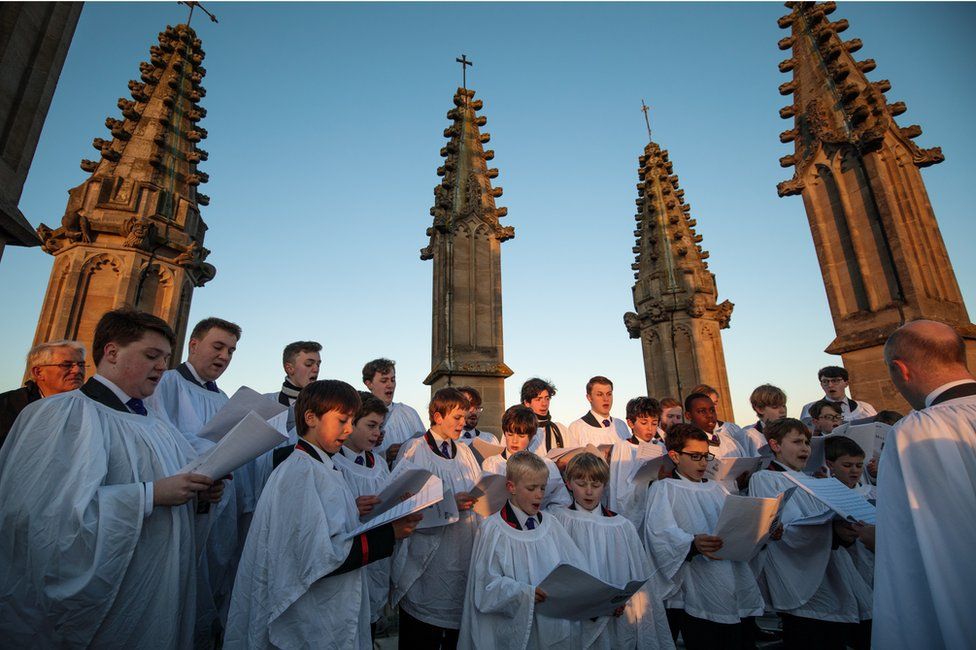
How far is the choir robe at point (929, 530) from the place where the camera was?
6.39 ft

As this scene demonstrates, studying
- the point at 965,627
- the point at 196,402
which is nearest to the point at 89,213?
the point at 196,402

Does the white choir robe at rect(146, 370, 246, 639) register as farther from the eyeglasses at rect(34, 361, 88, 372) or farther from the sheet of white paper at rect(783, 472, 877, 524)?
the sheet of white paper at rect(783, 472, 877, 524)

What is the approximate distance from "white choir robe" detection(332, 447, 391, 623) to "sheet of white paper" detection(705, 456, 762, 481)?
2819 millimetres

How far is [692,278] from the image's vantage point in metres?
14.1

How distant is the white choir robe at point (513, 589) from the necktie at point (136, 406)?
7.23 feet

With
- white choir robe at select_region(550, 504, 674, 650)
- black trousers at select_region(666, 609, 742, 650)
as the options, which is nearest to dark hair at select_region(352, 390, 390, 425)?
white choir robe at select_region(550, 504, 674, 650)

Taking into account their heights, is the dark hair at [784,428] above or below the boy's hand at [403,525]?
above

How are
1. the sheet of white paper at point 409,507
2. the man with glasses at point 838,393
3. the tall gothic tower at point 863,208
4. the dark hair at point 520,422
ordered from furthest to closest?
the tall gothic tower at point 863,208 → the man with glasses at point 838,393 → the dark hair at point 520,422 → the sheet of white paper at point 409,507

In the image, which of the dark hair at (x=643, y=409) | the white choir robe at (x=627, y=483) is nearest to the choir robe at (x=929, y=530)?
the white choir robe at (x=627, y=483)

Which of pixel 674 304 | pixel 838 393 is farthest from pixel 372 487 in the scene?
pixel 674 304

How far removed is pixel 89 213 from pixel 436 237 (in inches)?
257

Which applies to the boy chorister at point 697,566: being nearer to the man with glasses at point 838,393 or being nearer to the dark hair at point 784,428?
the dark hair at point 784,428

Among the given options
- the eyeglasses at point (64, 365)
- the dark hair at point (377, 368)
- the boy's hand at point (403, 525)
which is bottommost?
the boy's hand at point (403, 525)

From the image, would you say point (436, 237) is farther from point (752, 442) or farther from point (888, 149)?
point (888, 149)
